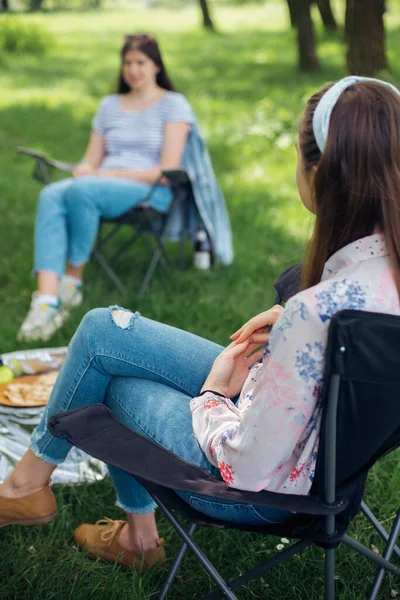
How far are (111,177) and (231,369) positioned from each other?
2738mm

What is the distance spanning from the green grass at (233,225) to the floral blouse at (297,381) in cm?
64

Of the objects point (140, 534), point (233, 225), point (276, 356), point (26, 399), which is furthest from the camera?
point (233, 225)

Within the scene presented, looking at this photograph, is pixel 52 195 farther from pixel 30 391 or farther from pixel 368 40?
pixel 368 40

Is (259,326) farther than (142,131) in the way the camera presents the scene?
No

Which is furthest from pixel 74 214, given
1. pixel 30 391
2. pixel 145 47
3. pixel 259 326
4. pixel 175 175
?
pixel 259 326

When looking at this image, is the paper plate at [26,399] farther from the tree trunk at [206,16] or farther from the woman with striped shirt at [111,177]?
the tree trunk at [206,16]

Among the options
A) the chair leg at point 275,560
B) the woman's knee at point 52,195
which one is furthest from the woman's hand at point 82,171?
the chair leg at point 275,560

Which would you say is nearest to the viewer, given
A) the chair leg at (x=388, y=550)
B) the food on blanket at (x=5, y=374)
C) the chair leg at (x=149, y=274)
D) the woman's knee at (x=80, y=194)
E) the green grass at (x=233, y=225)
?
the chair leg at (x=388, y=550)

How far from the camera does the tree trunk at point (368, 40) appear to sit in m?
6.26

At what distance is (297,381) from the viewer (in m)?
1.51

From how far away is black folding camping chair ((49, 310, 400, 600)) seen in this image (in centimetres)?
147

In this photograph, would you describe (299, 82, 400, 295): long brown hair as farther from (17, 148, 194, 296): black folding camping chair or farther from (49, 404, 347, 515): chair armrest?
(17, 148, 194, 296): black folding camping chair

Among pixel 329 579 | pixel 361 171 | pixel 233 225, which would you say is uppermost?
pixel 361 171

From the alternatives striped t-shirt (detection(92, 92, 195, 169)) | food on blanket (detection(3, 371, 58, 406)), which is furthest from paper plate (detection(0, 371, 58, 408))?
striped t-shirt (detection(92, 92, 195, 169))
